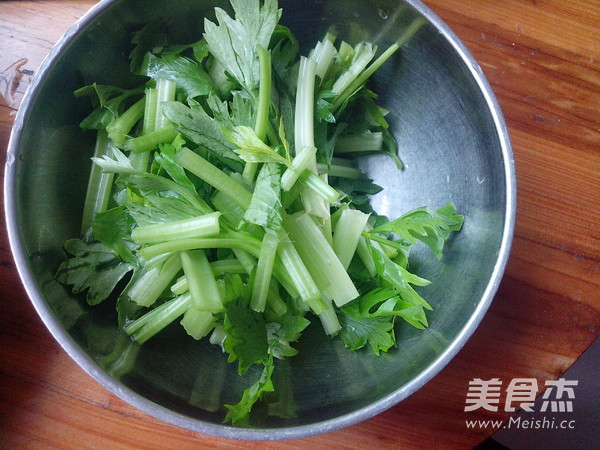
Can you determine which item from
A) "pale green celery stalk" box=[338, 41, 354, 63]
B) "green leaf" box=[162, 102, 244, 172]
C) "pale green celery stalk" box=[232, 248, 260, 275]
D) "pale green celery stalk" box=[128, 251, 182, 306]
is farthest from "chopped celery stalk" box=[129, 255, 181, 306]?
Result: "pale green celery stalk" box=[338, 41, 354, 63]

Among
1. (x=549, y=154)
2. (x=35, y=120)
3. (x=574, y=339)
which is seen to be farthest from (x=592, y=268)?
(x=35, y=120)

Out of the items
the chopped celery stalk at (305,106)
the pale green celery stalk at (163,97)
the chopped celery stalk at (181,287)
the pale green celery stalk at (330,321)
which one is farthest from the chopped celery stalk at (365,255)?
the pale green celery stalk at (163,97)

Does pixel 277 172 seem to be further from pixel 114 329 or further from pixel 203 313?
pixel 114 329

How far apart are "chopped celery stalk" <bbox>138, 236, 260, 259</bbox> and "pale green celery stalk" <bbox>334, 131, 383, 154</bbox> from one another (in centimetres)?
35

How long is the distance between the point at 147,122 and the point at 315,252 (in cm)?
42

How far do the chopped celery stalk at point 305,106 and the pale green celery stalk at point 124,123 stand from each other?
320 mm

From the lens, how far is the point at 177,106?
0.91 m

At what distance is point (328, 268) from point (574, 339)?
0.59 metres

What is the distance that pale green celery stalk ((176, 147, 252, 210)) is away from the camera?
35.6 inches

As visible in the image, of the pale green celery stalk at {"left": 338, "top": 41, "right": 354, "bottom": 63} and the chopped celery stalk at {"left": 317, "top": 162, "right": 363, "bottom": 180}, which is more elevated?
the pale green celery stalk at {"left": 338, "top": 41, "right": 354, "bottom": 63}

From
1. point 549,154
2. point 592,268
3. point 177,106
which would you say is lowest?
point 592,268

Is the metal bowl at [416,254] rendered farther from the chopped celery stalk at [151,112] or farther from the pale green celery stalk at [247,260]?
the pale green celery stalk at [247,260]

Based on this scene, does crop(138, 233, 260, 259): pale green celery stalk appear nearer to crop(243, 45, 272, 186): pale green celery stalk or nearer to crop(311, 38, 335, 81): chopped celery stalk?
crop(243, 45, 272, 186): pale green celery stalk

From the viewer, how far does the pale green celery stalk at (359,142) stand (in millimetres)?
1140
